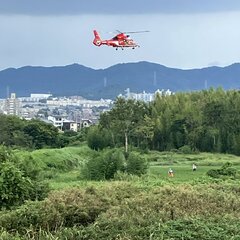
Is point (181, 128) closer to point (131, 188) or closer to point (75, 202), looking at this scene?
point (131, 188)

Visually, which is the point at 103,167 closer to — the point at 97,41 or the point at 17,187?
the point at 97,41

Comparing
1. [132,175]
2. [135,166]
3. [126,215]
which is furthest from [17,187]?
[135,166]

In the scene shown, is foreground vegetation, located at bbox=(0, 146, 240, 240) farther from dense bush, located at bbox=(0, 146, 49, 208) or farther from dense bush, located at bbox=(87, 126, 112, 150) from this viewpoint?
dense bush, located at bbox=(87, 126, 112, 150)

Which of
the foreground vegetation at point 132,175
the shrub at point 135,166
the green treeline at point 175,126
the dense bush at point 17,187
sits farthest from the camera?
the green treeline at point 175,126

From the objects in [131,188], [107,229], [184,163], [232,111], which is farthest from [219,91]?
[107,229]

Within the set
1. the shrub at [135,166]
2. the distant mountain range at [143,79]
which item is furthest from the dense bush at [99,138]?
the distant mountain range at [143,79]

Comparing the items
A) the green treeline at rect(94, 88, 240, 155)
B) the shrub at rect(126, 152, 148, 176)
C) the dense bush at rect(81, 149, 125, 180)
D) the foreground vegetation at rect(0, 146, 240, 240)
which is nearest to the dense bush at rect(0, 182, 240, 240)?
the foreground vegetation at rect(0, 146, 240, 240)

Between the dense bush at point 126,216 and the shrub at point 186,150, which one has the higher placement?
the dense bush at point 126,216

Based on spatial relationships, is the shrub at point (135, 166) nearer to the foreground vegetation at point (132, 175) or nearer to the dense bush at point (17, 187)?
the foreground vegetation at point (132, 175)

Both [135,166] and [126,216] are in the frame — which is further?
[135,166]
